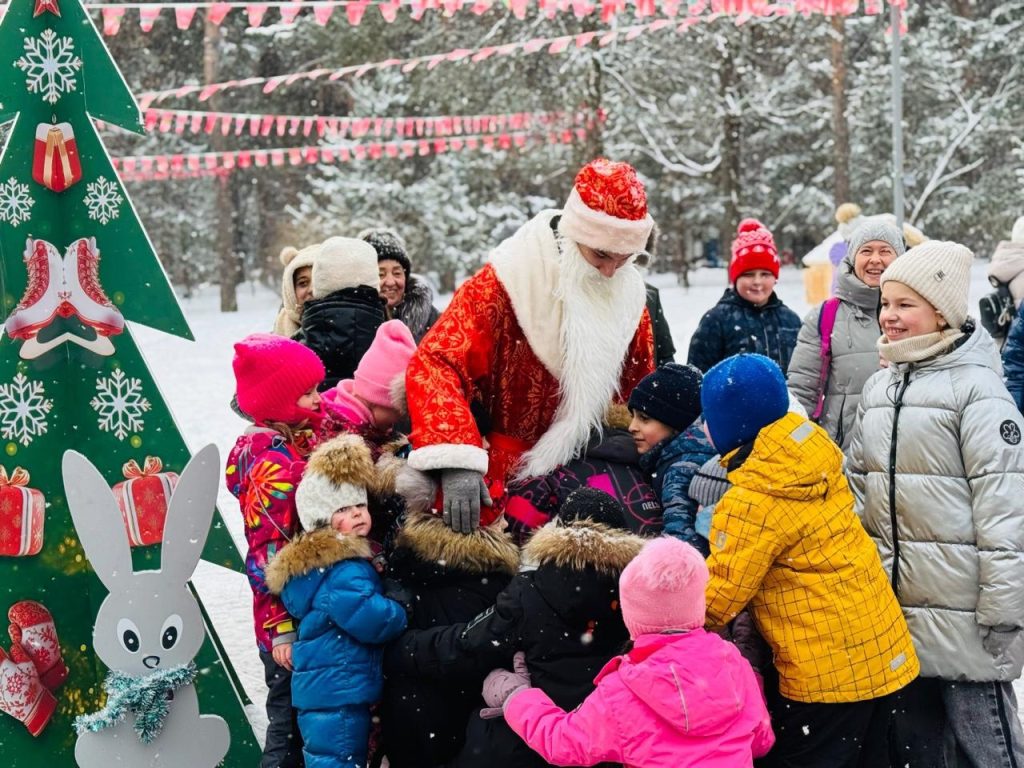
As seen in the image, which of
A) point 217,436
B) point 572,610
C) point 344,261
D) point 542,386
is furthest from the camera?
point 217,436

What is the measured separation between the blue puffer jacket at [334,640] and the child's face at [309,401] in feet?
1.68

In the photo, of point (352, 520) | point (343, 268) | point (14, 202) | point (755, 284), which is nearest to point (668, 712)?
point (352, 520)

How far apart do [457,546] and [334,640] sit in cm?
49

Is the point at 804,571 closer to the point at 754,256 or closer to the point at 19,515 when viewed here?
the point at 19,515

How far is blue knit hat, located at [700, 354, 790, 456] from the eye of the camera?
2990 millimetres

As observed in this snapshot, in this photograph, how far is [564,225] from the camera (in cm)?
334

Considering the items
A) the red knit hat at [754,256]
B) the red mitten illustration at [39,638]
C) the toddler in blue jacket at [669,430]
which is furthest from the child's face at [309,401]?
the red knit hat at [754,256]

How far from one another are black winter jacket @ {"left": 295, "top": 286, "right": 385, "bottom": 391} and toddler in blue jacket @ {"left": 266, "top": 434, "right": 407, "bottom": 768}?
46.2 inches

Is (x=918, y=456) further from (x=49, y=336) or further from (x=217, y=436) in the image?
(x=217, y=436)

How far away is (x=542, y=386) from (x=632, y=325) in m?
0.36

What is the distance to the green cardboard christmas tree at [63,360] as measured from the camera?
3654mm

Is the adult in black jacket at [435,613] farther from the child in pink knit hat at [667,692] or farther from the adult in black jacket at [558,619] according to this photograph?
the child in pink knit hat at [667,692]

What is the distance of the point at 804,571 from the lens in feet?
9.79

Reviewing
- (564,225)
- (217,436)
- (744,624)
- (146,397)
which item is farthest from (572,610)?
(217,436)
